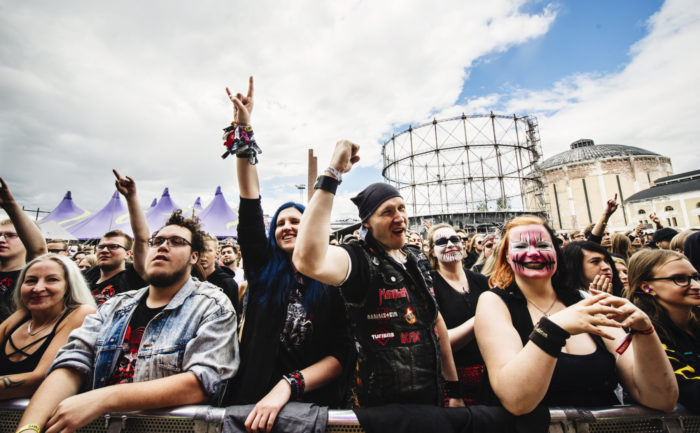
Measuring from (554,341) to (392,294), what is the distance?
80cm

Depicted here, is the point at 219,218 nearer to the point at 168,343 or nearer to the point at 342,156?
the point at 168,343

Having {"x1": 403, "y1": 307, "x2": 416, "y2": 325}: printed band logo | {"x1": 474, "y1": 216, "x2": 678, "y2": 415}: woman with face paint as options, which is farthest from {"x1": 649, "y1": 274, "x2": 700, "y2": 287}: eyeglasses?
{"x1": 403, "y1": 307, "x2": 416, "y2": 325}: printed band logo

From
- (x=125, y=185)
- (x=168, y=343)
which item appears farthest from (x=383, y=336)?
(x=125, y=185)

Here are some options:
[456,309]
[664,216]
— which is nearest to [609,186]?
[664,216]

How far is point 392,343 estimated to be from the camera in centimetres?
165

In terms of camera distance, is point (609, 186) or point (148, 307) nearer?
point (148, 307)

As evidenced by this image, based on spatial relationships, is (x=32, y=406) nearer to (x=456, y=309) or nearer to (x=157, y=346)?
(x=157, y=346)

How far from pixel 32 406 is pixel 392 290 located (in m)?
2.13

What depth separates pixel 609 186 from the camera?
159ft

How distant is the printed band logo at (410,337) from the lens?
166 centimetres

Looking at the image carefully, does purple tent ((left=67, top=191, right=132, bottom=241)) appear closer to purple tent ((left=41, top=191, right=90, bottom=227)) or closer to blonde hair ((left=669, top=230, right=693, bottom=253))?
purple tent ((left=41, top=191, right=90, bottom=227))

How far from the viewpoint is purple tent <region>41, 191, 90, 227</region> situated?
15961 millimetres

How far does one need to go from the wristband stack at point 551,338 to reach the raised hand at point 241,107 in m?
2.35

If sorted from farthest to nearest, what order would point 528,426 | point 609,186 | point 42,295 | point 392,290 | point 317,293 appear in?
point 609,186 → point 42,295 → point 317,293 → point 392,290 → point 528,426
